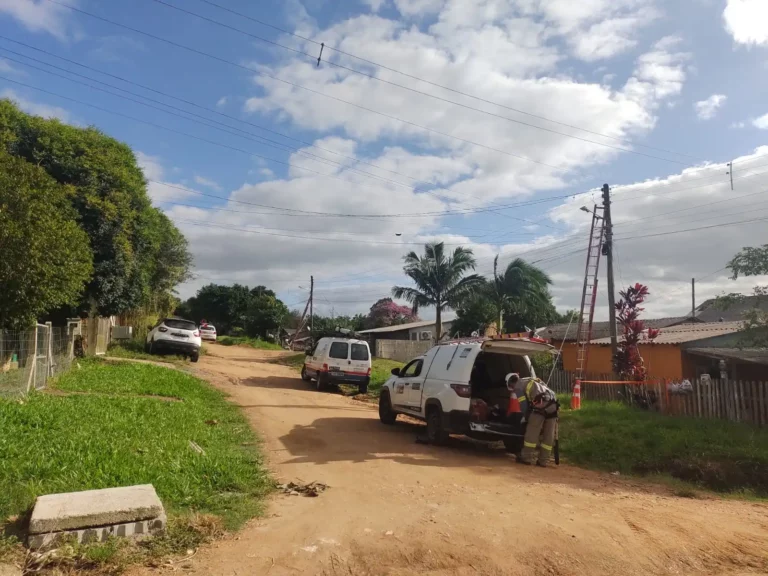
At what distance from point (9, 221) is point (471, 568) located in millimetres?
12590

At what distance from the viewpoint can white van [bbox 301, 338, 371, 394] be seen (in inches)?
776

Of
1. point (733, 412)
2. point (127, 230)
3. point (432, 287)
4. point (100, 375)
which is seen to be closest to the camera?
point (733, 412)

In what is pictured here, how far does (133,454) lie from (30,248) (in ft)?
25.7

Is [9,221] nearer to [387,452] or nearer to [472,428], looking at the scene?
[387,452]

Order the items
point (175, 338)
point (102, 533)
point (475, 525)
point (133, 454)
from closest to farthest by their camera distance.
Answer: point (102, 533), point (475, 525), point (133, 454), point (175, 338)

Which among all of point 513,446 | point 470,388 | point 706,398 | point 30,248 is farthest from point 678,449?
point 30,248

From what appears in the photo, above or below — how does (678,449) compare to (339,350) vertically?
below

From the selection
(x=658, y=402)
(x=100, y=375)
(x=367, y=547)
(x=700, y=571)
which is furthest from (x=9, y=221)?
(x=658, y=402)

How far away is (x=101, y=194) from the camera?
65.4 ft

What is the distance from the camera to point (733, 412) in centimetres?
1256

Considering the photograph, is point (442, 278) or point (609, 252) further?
point (442, 278)

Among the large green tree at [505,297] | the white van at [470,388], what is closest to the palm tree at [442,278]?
the large green tree at [505,297]

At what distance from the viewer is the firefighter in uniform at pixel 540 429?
31.7ft

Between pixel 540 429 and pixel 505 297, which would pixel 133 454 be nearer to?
pixel 540 429
